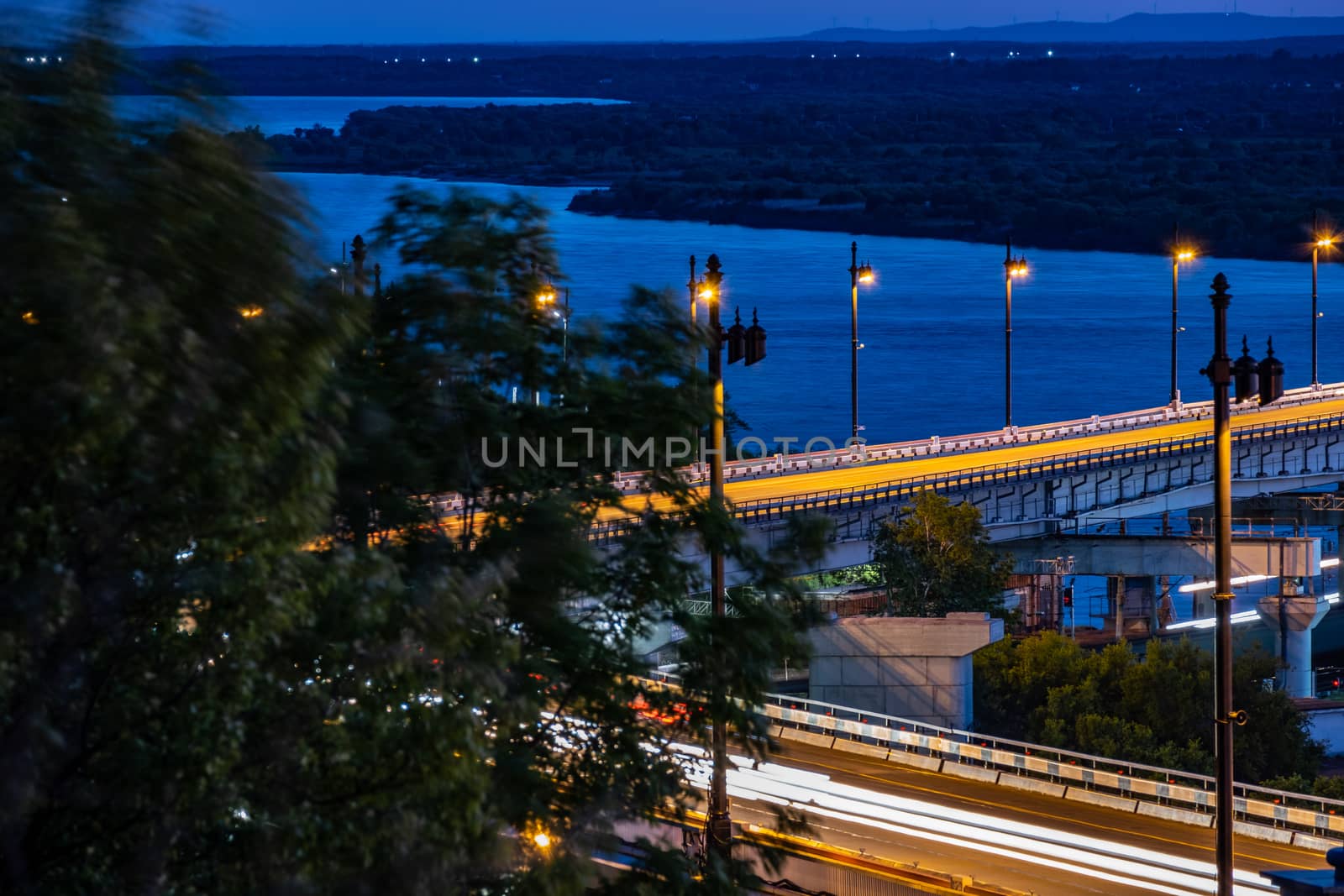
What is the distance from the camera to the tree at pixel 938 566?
38562mm

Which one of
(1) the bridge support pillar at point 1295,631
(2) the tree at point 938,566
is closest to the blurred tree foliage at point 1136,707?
(2) the tree at point 938,566

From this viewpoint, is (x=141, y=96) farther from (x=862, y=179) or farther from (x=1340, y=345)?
(x=862, y=179)

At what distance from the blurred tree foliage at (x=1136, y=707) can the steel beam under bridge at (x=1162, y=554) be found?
7704 mm

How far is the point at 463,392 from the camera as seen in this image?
11070 mm

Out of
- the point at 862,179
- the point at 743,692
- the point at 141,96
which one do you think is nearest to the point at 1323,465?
the point at 743,692

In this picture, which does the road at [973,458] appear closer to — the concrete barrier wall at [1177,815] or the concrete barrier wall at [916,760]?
the concrete barrier wall at [916,760]

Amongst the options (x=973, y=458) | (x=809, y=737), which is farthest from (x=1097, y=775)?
(x=973, y=458)

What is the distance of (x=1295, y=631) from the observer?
43625 mm

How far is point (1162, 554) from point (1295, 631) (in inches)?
158

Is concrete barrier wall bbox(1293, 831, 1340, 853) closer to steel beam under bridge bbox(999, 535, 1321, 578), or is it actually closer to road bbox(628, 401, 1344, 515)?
road bbox(628, 401, 1344, 515)

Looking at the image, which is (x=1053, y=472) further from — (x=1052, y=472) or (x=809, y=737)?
(x=809, y=737)

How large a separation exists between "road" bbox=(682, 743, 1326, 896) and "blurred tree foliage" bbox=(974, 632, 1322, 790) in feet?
18.4

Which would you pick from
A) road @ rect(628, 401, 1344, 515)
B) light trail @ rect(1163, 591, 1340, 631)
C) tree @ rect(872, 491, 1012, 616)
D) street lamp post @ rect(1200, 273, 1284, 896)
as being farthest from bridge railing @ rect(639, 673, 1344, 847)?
light trail @ rect(1163, 591, 1340, 631)

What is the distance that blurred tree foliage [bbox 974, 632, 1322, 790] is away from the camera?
30812 millimetres
